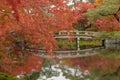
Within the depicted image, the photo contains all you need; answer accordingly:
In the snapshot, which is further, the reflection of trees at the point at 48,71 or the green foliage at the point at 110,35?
the green foliage at the point at 110,35

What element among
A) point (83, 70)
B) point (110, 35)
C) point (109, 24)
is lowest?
point (83, 70)

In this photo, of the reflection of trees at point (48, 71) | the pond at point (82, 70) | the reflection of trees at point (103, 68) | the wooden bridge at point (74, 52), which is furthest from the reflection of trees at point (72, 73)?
the wooden bridge at point (74, 52)

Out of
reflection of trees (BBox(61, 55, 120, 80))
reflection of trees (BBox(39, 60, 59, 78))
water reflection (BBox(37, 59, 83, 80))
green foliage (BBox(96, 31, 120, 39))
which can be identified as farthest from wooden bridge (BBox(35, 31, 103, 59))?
water reflection (BBox(37, 59, 83, 80))

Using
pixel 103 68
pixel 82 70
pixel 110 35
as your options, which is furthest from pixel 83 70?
pixel 110 35

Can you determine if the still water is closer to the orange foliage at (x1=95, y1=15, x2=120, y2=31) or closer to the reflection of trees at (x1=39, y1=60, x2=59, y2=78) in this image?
the reflection of trees at (x1=39, y1=60, x2=59, y2=78)

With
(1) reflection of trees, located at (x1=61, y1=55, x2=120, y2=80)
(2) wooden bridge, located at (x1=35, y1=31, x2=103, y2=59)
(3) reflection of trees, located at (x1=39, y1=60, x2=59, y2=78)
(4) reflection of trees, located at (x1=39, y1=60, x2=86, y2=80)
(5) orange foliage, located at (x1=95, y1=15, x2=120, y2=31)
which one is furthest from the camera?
(5) orange foliage, located at (x1=95, y1=15, x2=120, y2=31)

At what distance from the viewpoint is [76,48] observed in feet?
104

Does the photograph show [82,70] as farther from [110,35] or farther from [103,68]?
[110,35]

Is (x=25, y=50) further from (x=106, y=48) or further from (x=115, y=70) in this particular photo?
(x=115, y=70)

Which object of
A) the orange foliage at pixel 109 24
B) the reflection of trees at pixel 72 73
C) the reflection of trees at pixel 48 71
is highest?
the orange foliage at pixel 109 24

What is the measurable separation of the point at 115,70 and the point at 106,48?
13224mm

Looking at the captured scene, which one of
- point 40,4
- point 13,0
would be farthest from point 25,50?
point 13,0

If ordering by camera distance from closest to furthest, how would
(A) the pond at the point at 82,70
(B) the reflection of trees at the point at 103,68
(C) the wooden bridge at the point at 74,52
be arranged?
(B) the reflection of trees at the point at 103,68, (A) the pond at the point at 82,70, (C) the wooden bridge at the point at 74,52

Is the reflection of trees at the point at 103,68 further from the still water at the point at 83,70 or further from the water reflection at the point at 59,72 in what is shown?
the water reflection at the point at 59,72
